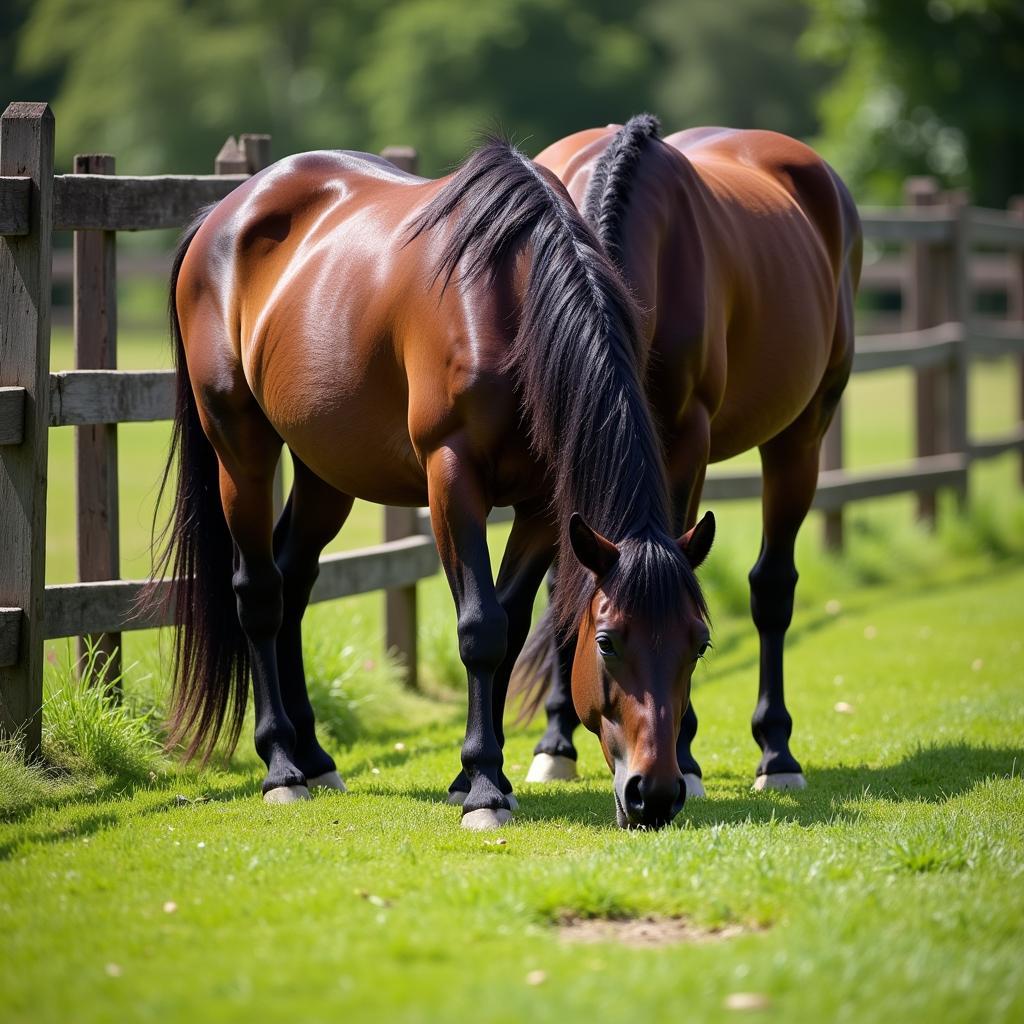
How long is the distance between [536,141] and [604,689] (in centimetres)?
4986

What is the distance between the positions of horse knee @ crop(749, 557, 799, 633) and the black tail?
2059 mm

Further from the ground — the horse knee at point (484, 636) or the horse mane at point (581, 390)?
the horse mane at point (581, 390)

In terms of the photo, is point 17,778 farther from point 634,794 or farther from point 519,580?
point 634,794

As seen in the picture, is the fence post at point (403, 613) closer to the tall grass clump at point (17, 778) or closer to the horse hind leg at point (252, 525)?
the horse hind leg at point (252, 525)

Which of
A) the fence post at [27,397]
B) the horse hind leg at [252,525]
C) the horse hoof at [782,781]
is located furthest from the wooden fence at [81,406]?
the horse hoof at [782,781]

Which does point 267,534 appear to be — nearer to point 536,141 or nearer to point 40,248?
point 40,248

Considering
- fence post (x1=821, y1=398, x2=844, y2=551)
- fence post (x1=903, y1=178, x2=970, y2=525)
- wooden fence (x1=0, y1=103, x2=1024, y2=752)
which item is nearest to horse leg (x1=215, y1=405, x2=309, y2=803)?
wooden fence (x1=0, y1=103, x2=1024, y2=752)

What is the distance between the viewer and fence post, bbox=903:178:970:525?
1154cm

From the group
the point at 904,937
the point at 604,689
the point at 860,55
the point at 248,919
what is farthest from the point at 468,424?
the point at 860,55

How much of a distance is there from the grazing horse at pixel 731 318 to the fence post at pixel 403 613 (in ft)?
3.93

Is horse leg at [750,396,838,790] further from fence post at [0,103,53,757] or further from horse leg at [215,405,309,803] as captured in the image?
fence post at [0,103,53,757]

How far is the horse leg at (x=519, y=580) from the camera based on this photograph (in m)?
5.05

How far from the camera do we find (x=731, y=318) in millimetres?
5523

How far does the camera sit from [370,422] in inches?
199
